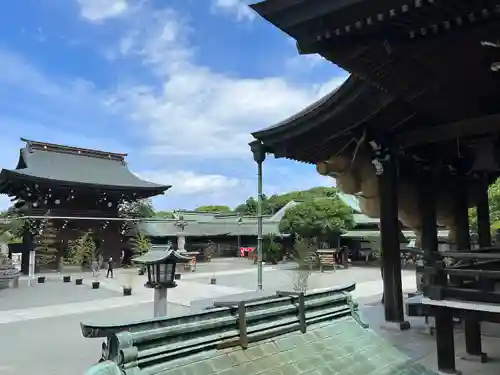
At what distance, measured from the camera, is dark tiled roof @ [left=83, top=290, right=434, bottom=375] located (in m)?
1.85

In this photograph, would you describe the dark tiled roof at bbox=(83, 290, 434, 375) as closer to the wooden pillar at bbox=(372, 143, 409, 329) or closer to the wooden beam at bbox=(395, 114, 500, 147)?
the wooden beam at bbox=(395, 114, 500, 147)

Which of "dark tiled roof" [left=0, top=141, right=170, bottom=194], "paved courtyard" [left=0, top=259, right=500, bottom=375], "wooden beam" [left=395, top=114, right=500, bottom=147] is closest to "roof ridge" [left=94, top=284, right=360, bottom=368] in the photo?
"paved courtyard" [left=0, top=259, right=500, bottom=375]

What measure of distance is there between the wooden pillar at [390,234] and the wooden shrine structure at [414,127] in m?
0.02

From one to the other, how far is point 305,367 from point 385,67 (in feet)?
10.9

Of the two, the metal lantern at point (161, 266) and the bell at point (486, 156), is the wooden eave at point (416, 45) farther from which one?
the metal lantern at point (161, 266)

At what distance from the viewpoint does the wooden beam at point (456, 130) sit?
5.57m

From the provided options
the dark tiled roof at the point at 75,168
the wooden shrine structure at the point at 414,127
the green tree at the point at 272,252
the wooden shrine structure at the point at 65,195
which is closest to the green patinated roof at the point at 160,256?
the wooden shrine structure at the point at 414,127

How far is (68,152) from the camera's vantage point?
3009cm

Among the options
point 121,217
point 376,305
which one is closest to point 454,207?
point 376,305

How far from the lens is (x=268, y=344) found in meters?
2.30

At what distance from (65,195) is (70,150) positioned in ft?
14.1

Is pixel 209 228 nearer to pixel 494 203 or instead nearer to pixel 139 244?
pixel 139 244

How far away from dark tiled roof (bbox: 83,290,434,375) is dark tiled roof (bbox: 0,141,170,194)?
25.4m

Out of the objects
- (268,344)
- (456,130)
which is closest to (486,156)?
(456,130)
